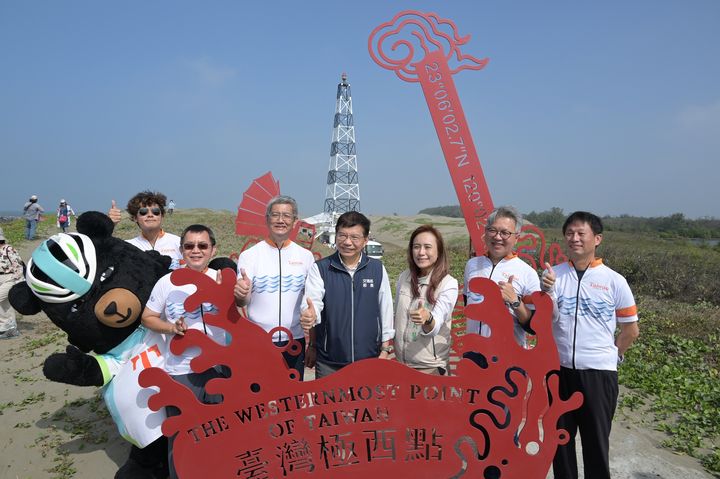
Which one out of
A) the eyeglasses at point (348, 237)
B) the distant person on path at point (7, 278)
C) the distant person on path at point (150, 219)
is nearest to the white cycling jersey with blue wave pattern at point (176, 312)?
the eyeglasses at point (348, 237)

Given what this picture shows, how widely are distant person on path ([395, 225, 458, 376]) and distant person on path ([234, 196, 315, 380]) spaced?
23.6 inches

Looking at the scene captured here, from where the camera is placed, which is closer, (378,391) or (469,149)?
(378,391)

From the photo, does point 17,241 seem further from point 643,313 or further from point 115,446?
point 643,313

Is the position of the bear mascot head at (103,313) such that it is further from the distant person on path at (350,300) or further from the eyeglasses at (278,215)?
the distant person on path at (350,300)

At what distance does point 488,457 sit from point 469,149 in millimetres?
2686

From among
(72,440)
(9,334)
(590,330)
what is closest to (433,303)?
(590,330)

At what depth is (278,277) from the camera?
2643mm

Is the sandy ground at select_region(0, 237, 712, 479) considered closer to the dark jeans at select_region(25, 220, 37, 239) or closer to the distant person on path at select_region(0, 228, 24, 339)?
the distant person on path at select_region(0, 228, 24, 339)

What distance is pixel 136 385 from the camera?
2.58m

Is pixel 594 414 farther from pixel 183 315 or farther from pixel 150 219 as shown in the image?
pixel 150 219

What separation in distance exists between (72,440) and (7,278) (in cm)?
347

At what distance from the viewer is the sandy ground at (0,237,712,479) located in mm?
3186

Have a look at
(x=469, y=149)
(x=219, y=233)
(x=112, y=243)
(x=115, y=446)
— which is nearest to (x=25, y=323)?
(x=115, y=446)

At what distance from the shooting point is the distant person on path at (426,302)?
254cm
